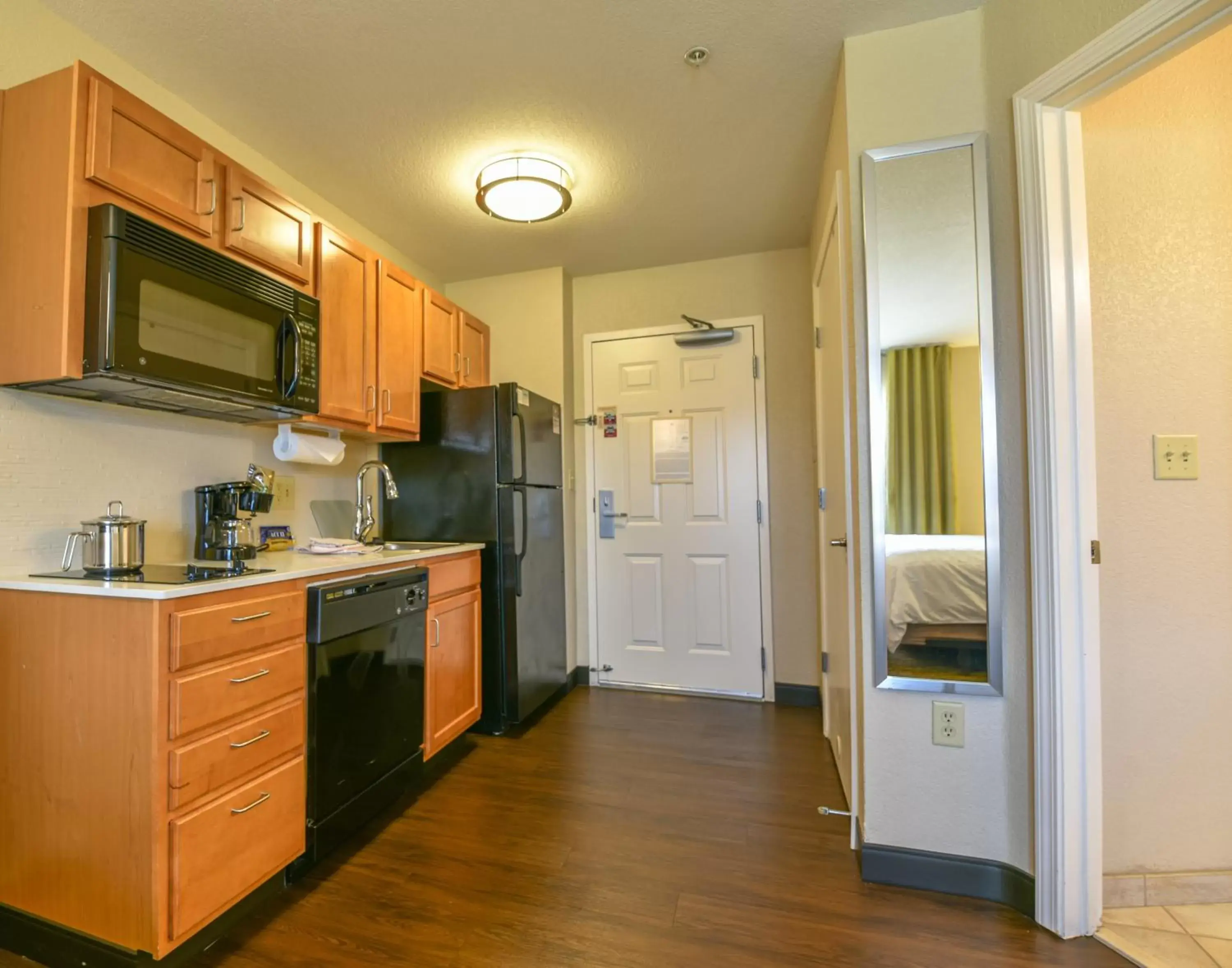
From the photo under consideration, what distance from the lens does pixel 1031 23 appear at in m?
1.46

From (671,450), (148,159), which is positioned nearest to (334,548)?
(148,159)

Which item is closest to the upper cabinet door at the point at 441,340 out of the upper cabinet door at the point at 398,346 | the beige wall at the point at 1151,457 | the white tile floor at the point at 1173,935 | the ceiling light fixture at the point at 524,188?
the upper cabinet door at the point at 398,346

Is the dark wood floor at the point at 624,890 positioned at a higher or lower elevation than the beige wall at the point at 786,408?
lower

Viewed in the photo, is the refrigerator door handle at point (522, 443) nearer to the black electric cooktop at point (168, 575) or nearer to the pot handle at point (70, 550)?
the black electric cooktop at point (168, 575)

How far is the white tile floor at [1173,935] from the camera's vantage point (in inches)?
50.9

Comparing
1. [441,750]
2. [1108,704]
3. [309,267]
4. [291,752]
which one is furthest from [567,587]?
[1108,704]

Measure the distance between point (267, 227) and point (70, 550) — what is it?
1.15 meters

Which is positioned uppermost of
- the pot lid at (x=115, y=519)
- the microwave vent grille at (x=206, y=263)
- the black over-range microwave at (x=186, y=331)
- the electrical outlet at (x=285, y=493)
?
the microwave vent grille at (x=206, y=263)

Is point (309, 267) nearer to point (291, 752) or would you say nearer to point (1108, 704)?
point (291, 752)

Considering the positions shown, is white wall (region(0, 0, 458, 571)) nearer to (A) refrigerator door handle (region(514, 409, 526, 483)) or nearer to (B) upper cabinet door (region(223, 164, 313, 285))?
(B) upper cabinet door (region(223, 164, 313, 285))

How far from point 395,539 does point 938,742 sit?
240 cm

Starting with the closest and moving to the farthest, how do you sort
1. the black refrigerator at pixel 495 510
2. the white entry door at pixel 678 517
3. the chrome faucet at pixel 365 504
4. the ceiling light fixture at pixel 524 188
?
the ceiling light fixture at pixel 524 188, the chrome faucet at pixel 365 504, the black refrigerator at pixel 495 510, the white entry door at pixel 678 517

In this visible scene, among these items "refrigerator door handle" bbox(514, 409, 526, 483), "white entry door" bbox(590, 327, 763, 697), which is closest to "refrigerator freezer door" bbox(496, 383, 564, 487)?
"refrigerator door handle" bbox(514, 409, 526, 483)

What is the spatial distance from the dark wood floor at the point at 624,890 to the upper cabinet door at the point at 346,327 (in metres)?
1.55
